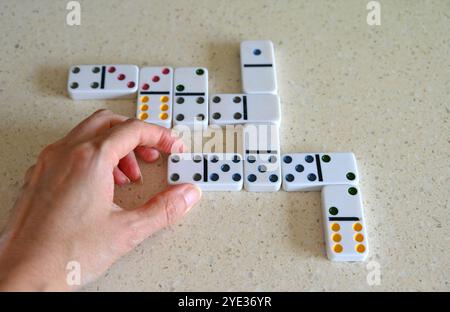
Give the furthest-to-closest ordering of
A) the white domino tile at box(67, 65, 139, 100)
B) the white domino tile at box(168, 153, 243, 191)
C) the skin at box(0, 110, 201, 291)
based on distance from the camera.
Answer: the white domino tile at box(67, 65, 139, 100), the white domino tile at box(168, 153, 243, 191), the skin at box(0, 110, 201, 291)

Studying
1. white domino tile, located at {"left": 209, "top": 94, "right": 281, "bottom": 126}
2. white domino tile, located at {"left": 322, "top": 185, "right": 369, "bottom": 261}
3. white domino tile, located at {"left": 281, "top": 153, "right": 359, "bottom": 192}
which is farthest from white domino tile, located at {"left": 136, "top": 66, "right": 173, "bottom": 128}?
white domino tile, located at {"left": 322, "top": 185, "right": 369, "bottom": 261}

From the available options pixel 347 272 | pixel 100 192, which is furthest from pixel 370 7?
pixel 100 192

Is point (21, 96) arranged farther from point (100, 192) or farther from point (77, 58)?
point (100, 192)

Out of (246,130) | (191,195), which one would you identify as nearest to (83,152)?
(191,195)

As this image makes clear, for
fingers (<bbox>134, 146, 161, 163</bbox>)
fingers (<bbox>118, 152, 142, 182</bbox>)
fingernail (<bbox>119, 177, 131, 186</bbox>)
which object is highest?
fingers (<bbox>134, 146, 161, 163</bbox>)

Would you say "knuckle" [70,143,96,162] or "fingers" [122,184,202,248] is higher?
"knuckle" [70,143,96,162]

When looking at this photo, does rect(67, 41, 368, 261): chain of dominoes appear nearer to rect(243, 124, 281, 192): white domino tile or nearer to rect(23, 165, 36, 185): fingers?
rect(243, 124, 281, 192): white domino tile

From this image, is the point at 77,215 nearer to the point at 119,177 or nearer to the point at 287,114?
the point at 119,177
